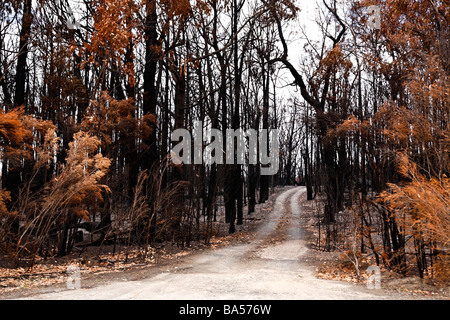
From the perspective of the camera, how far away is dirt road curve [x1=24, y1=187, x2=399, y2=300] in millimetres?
6348

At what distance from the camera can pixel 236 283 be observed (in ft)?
25.0

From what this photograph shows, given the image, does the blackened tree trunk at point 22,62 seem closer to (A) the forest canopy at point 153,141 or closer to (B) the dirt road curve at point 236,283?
(A) the forest canopy at point 153,141

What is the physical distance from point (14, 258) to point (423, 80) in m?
10.7

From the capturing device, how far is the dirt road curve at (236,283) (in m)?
6.35

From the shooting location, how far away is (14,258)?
30.5 feet

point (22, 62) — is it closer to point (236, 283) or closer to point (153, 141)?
point (153, 141)

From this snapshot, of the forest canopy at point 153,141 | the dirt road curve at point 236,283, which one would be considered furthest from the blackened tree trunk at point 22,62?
the dirt road curve at point 236,283

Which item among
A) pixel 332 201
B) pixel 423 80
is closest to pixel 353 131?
pixel 423 80

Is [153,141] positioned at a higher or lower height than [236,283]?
higher

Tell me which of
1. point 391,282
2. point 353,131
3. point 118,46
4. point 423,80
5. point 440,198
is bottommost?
point 391,282

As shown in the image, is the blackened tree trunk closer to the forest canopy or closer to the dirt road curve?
the forest canopy

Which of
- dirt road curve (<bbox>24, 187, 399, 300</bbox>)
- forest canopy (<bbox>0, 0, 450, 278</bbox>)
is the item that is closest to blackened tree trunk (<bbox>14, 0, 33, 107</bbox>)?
forest canopy (<bbox>0, 0, 450, 278</bbox>)

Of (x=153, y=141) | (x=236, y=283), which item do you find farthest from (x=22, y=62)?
(x=236, y=283)
